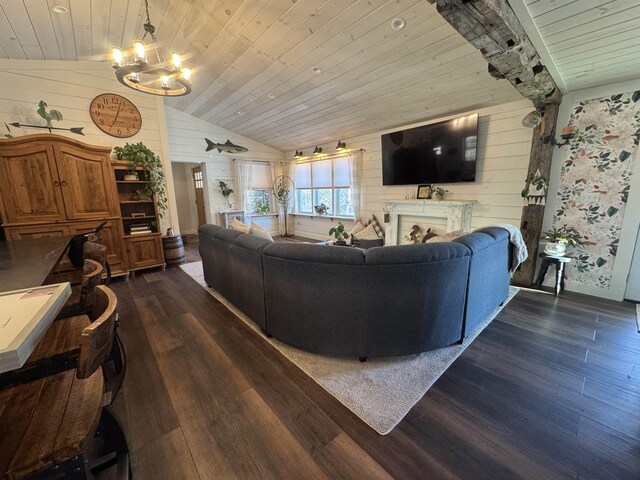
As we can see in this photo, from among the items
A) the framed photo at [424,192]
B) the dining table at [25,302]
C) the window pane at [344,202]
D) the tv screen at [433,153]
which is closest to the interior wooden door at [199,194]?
the window pane at [344,202]

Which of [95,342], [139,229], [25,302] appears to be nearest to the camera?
[95,342]

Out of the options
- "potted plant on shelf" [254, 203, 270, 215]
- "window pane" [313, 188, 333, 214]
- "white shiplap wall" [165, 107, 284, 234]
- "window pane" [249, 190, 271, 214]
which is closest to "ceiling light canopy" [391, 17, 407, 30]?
"window pane" [313, 188, 333, 214]

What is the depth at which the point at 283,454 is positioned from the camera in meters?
1.31

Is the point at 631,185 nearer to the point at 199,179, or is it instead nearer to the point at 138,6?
the point at 138,6

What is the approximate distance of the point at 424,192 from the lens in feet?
14.2

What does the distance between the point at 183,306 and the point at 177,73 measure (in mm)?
2372

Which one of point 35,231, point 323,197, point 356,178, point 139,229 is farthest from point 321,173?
point 35,231

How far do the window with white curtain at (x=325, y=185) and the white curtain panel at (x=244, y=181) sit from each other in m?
1.25

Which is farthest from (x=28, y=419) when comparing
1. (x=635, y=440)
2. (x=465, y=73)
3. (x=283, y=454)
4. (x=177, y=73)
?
(x=465, y=73)

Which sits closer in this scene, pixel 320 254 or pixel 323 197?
pixel 320 254

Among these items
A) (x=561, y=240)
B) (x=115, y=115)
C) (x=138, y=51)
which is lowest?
(x=561, y=240)

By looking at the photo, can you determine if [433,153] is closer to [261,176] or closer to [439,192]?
[439,192]

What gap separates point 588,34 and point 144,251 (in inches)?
223

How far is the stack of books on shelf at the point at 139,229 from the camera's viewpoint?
4094 mm
